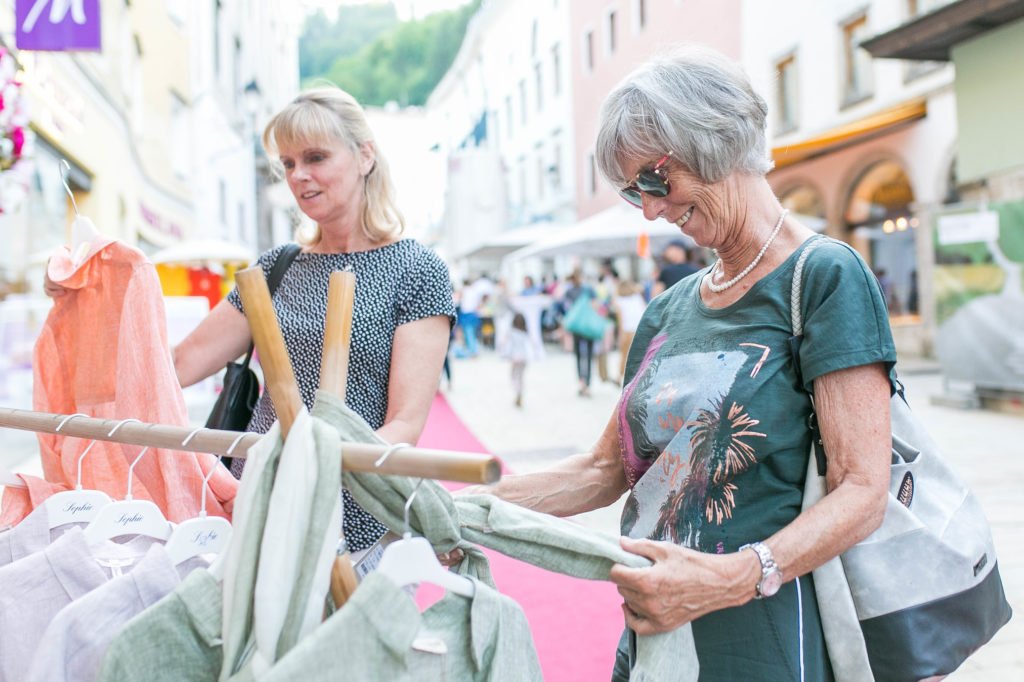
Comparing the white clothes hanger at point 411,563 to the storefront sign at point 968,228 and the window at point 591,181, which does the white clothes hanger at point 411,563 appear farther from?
the window at point 591,181

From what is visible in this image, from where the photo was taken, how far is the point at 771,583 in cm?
132

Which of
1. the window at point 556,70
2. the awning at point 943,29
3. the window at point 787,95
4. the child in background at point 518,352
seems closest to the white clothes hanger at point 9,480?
the awning at point 943,29

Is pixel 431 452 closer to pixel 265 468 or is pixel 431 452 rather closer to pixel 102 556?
pixel 265 468

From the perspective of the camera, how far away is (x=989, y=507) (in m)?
5.27

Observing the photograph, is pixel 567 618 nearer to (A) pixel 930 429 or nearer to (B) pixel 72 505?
(B) pixel 72 505

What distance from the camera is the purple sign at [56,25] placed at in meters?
4.22

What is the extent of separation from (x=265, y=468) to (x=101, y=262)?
987mm

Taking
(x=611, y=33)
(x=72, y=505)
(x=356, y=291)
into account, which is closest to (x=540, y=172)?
(x=611, y=33)

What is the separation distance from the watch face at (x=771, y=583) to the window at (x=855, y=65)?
15.8 m

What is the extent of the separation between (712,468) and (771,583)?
0.71 feet

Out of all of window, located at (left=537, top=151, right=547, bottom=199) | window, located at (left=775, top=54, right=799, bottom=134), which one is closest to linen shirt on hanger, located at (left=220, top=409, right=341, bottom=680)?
window, located at (left=775, top=54, right=799, bottom=134)

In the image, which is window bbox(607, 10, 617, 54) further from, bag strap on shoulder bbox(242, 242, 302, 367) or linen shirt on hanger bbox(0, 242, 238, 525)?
linen shirt on hanger bbox(0, 242, 238, 525)

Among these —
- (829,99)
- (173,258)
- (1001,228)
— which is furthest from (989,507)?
(829,99)

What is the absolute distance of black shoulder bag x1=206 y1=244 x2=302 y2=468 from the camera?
222 centimetres
